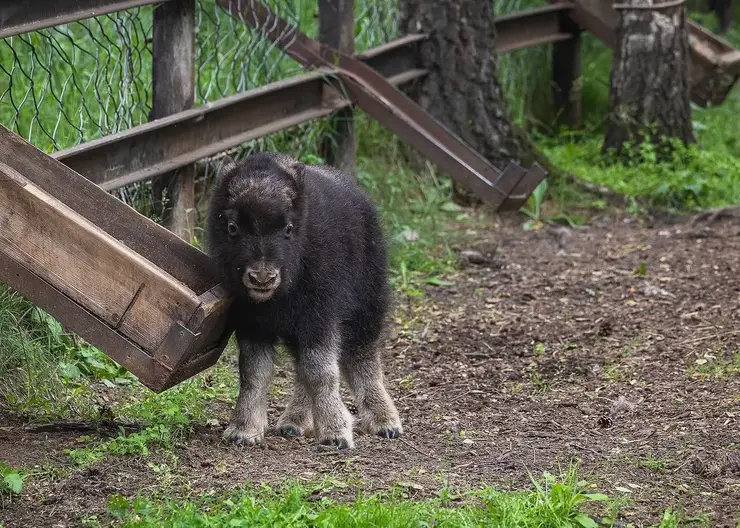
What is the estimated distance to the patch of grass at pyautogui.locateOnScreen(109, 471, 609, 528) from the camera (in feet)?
13.2

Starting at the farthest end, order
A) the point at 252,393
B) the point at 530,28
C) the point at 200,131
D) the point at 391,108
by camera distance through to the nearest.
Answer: the point at 530,28 < the point at 391,108 < the point at 200,131 < the point at 252,393

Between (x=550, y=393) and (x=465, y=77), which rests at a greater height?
(x=465, y=77)

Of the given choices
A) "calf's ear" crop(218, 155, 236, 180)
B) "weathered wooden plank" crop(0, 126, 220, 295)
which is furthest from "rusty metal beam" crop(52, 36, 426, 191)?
"calf's ear" crop(218, 155, 236, 180)

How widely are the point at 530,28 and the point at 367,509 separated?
8015 millimetres

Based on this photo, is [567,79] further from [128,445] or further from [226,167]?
[128,445]

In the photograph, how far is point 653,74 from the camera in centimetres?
1028

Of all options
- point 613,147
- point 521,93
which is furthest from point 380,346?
point 521,93

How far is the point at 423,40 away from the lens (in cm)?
970

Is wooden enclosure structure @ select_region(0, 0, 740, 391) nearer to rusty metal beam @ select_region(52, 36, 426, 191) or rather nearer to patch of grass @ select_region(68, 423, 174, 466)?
rusty metal beam @ select_region(52, 36, 426, 191)

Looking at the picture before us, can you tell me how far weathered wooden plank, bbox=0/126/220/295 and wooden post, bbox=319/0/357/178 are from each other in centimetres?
Answer: 379

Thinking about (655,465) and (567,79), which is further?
(567,79)

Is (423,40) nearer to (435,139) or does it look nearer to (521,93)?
(435,139)

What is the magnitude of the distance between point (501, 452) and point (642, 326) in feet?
7.25

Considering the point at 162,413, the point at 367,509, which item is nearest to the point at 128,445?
the point at 162,413
